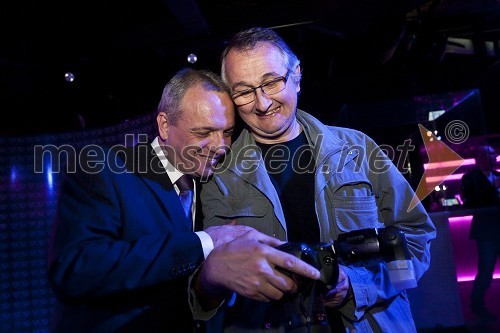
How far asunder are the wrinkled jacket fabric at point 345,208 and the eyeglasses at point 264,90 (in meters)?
0.21

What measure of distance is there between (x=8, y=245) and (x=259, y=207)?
15.2 ft

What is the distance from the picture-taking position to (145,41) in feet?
21.1

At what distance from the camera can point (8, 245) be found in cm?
532

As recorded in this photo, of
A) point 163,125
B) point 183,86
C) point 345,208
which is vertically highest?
point 183,86

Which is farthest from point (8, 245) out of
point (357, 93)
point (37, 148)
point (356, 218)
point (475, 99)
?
point (475, 99)

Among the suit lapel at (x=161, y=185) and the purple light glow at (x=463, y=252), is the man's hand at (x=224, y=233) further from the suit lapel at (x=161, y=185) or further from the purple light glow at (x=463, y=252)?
the purple light glow at (x=463, y=252)

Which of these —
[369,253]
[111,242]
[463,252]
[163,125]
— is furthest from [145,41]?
[369,253]

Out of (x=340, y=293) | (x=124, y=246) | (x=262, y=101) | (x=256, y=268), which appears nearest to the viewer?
(x=256, y=268)

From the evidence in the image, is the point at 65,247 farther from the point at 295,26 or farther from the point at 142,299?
the point at 295,26

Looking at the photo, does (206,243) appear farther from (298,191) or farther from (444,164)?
→ (444,164)

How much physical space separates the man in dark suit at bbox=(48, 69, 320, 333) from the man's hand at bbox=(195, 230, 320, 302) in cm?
1

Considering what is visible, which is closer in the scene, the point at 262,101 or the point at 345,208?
the point at 345,208

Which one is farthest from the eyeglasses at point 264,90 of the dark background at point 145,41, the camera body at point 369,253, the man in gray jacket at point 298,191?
the dark background at point 145,41

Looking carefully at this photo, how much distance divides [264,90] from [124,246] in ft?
3.05
